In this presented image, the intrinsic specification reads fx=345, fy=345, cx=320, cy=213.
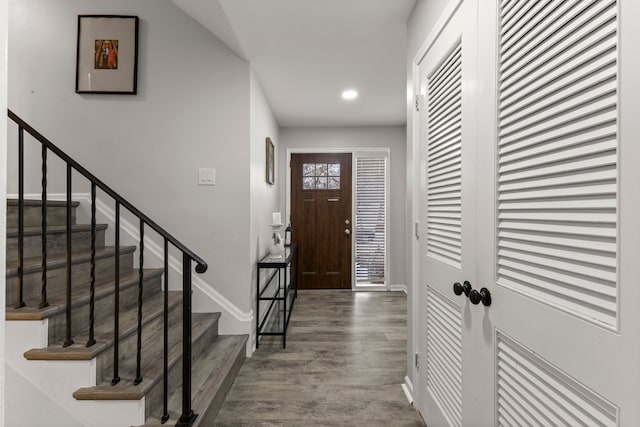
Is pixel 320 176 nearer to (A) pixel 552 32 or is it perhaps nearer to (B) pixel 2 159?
(A) pixel 552 32

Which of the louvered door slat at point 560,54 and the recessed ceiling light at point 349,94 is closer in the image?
the louvered door slat at point 560,54

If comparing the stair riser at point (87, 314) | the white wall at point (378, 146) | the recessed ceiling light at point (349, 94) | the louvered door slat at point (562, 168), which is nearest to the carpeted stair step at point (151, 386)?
the stair riser at point (87, 314)

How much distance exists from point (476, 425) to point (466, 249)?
620 millimetres

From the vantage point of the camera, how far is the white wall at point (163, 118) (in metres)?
2.75

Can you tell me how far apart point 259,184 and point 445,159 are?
2.04 metres

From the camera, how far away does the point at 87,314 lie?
1.94 metres

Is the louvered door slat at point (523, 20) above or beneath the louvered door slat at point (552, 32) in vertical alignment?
above

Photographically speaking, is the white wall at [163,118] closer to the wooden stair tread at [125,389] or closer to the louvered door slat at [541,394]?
the wooden stair tread at [125,389]

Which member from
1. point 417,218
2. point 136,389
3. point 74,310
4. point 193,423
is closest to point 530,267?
point 417,218

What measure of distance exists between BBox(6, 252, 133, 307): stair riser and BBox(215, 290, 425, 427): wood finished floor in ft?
3.79

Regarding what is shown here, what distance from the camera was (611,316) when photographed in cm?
69

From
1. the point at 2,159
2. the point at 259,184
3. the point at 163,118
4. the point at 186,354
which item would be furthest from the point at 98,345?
the point at 259,184

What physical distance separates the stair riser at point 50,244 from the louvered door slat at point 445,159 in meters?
2.24

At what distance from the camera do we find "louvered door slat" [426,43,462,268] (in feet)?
4.67
